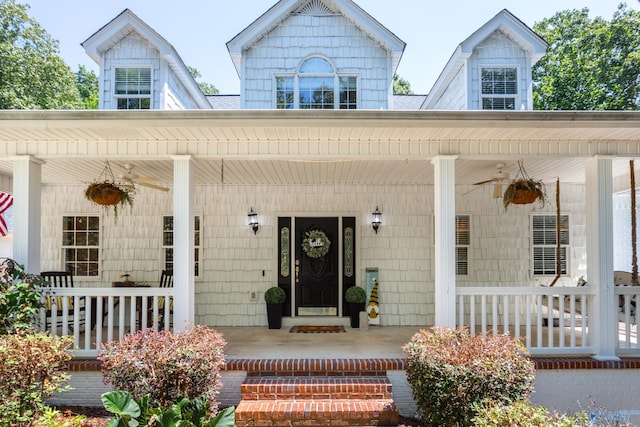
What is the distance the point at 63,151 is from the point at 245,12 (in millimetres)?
7826

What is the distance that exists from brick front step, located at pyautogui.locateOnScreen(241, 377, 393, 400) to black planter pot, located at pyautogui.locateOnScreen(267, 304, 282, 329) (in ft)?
9.95

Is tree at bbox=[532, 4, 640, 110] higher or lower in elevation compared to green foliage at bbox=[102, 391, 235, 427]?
higher

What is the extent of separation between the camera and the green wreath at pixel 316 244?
8.16m

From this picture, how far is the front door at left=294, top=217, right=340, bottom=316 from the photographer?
811cm

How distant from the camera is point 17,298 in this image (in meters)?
4.46

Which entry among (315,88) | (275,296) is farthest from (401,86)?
(275,296)

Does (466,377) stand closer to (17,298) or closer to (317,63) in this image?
(17,298)

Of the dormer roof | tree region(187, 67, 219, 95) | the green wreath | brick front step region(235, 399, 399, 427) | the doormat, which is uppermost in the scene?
tree region(187, 67, 219, 95)

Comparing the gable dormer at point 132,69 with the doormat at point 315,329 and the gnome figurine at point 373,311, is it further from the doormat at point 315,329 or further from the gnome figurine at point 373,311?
the gnome figurine at point 373,311

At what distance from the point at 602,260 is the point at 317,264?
4694 millimetres

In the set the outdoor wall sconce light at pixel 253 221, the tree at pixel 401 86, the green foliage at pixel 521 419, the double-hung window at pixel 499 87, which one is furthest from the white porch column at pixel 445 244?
the tree at pixel 401 86

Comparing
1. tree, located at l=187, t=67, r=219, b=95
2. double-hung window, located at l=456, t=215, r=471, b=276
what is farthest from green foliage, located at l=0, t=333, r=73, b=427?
tree, located at l=187, t=67, r=219, b=95

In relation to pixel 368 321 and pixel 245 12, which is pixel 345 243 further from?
pixel 245 12

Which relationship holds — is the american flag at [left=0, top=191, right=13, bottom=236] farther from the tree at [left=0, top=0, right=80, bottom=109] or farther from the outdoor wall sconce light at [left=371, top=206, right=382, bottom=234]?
the tree at [left=0, top=0, right=80, bottom=109]
